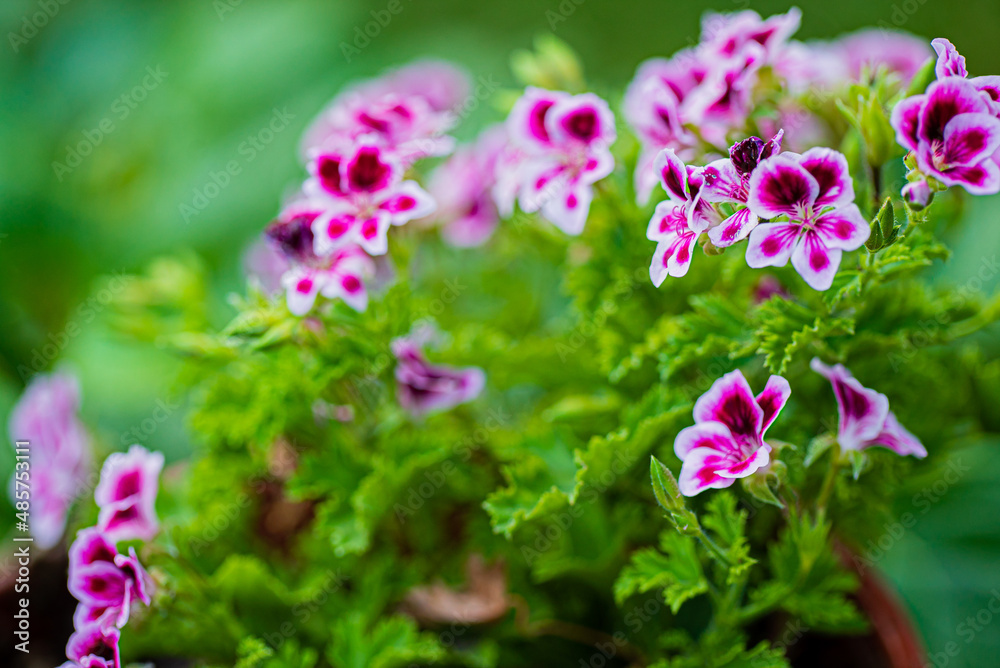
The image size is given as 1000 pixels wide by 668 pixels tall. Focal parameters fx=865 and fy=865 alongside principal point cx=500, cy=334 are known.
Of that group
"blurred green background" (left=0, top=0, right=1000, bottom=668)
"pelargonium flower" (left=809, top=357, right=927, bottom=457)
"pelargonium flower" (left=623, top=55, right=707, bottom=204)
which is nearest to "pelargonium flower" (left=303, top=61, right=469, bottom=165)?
"pelargonium flower" (left=623, top=55, right=707, bottom=204)

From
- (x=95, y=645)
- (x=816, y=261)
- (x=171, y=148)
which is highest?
(x=816, y=261)

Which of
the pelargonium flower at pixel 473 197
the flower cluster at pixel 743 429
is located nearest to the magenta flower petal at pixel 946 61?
the flower cluster at pixel 743 429

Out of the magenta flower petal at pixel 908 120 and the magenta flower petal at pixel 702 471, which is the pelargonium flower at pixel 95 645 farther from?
the magenta flower petal at pixel 908 120

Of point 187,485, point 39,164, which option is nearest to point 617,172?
point 187,485

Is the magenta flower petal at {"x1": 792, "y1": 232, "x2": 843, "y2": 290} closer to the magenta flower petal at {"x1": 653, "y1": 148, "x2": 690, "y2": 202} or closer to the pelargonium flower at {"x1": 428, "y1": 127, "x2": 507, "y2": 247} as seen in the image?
the magenta flower petal at {"x1": 653, "y1": 148, "x2": 690, "y2": 202}

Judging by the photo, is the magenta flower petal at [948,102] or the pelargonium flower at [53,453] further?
the pelargonium flower at [53,453]

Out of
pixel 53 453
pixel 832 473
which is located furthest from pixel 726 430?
pixel 53 453

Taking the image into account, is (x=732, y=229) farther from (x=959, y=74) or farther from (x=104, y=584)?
(x=104, y=584)
